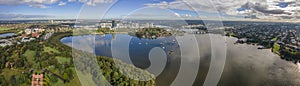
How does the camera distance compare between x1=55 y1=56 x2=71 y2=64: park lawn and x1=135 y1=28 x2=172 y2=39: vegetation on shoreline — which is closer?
x1=55 y1=56 x2=71 y2=64: park lawn

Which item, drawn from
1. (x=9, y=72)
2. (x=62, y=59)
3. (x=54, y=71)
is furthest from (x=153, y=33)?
(x=9, y=72)

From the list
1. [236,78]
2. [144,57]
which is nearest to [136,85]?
[236,78]

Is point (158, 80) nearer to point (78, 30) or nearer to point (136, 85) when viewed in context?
point (136, 85)

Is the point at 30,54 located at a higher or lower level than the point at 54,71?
higher

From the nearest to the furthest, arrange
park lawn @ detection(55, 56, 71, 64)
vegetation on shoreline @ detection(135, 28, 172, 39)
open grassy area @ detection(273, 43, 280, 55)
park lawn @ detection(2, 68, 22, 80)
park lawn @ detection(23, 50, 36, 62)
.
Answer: park lawn @ detection(2, 68, 22, 80)
park lawn @ detection(55, 56, 71, 64)
park lawn @ detection(23, 50, 36, 62)
open grassy area @ detection(273, 43, 280, 55)
vegetation on shoreline @ detection(135, 28, 172, 39)

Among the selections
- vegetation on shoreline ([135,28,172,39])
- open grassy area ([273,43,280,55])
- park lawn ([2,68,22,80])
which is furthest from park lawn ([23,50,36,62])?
open grassy area ([273,43,280,55])

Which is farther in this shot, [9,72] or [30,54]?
[30,54]

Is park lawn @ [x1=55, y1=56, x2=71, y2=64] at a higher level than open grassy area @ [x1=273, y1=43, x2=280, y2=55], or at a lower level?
higher

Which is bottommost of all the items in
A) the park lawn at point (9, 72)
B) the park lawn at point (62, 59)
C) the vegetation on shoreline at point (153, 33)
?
the park lawn at point (9, 72)

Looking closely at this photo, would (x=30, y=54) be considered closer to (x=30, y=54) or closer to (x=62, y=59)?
(x=30, y=54)

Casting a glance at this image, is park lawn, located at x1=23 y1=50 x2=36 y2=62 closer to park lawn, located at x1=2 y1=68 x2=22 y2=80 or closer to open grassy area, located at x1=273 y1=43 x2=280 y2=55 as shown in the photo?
park lawn, located at x1=2 y1=68 x2=22 y2=80

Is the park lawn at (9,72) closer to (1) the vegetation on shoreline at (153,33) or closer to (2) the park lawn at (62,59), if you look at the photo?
(2) the park lawn at (62,59)

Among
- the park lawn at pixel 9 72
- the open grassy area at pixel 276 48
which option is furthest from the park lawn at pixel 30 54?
the open grassy area at pixel 276 48
